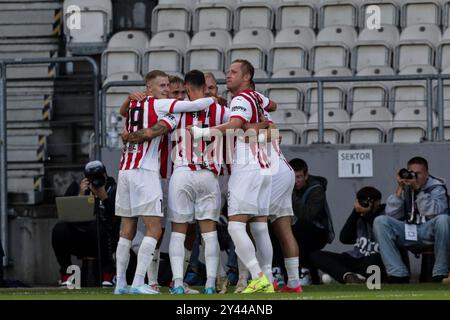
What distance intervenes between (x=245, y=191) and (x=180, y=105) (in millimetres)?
965

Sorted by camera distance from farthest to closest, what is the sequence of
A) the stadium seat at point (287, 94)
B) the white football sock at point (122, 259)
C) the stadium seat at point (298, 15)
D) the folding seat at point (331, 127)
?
the stadium seat at point (298, 15), the stadium seat at point (287, 94), the folding seat at point (331, 127), the white football sock at point (122, 259)

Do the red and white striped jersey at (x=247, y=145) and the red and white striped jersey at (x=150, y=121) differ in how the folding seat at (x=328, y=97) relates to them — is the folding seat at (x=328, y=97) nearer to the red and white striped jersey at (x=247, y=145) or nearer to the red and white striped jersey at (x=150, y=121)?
the red and white striped jersey at (x=247, y=145)

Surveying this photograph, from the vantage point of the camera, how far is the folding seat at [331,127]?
1808 centimetres

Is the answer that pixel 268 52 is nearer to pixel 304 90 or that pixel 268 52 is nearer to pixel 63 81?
pixel 304 90

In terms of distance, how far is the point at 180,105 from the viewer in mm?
13617

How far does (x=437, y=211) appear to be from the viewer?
52.6ft

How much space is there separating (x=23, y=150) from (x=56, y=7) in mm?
2276

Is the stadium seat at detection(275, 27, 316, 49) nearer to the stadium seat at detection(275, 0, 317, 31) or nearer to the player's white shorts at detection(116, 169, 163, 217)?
the stadium seat at detection(275, 0, 317, 31)

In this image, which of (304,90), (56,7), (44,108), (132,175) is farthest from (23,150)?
(132,175)

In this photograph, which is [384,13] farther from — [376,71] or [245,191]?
[245,191]

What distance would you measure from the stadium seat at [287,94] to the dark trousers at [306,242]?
2.36m

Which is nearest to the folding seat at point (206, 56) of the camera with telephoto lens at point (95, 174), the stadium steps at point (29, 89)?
the stadium steps at point (29, 89)

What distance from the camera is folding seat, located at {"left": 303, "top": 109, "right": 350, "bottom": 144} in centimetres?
Answer: 1808

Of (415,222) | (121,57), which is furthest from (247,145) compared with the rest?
(121,57)
